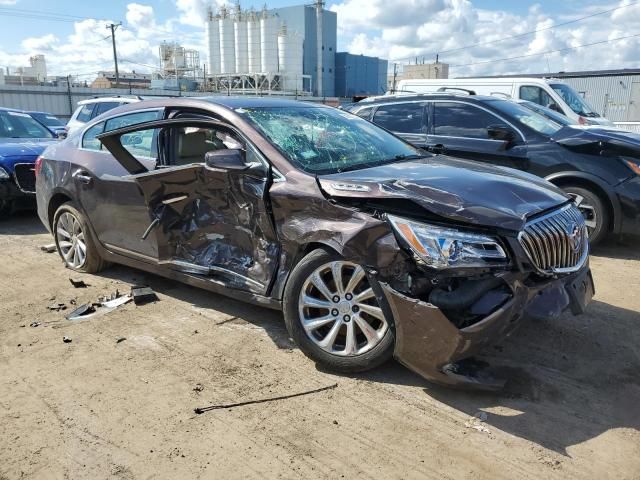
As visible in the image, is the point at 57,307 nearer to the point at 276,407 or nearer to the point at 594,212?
the point at 276,407

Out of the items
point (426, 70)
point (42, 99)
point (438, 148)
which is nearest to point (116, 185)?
point (438, 148)

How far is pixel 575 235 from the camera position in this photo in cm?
343

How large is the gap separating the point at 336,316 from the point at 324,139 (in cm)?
143

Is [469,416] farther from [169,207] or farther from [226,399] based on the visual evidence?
[169,207]

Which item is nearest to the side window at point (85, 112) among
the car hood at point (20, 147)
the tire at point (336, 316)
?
the car hood at point (20, 147)

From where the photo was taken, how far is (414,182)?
328 cm

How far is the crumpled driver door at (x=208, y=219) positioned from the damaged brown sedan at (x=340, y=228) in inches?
0.5

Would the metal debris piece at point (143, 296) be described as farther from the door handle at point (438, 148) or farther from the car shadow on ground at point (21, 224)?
the door handle at point (438, 148)

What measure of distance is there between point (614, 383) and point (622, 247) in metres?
3.85

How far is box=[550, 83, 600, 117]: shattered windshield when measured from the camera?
11.0 meters

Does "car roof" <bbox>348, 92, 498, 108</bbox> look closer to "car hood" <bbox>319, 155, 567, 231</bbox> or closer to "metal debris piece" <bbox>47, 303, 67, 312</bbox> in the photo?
"car hood" <bbox>319, 155, 567, 231</bbox>

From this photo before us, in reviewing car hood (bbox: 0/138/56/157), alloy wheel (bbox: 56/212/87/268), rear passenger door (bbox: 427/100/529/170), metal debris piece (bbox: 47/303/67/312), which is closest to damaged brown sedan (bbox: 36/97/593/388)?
alloy wheel (bbox: 56/212/87/268)

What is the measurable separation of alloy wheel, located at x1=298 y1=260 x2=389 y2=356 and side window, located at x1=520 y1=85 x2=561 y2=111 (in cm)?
914

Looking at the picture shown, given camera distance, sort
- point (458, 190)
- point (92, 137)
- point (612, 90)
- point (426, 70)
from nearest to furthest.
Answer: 1. point (458, 190)
2. point (92, 137)
3. point (612, 90)
4. point (426, 70)
